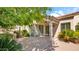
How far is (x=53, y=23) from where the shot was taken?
2605 mm

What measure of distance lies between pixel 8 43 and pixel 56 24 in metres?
0.69

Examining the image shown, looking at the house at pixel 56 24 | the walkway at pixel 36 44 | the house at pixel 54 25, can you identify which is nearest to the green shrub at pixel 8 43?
the walkway at pixel 36 44

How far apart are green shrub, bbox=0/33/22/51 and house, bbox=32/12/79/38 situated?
373 millimetres

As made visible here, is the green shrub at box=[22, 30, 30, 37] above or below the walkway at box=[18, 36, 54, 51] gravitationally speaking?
above

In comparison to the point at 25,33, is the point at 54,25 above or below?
above

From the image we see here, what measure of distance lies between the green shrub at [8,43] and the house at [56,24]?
373mm

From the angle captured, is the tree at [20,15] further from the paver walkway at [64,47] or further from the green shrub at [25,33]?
the paver walkway at [64,47]

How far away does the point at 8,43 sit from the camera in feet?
8.50

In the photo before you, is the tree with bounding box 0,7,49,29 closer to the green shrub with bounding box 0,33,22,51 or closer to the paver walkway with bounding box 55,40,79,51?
the green shrub with bounding box 0,33,22,51

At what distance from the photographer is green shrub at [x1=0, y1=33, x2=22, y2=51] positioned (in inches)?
102

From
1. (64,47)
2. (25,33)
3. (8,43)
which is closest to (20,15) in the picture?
(25,33)

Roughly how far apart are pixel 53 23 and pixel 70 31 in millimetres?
250

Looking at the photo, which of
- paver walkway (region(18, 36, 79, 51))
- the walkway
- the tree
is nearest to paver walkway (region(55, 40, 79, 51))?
paver walkway (region(18, 36, 79, 51))

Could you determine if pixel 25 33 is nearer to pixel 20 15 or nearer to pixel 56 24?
pixel 20 15
